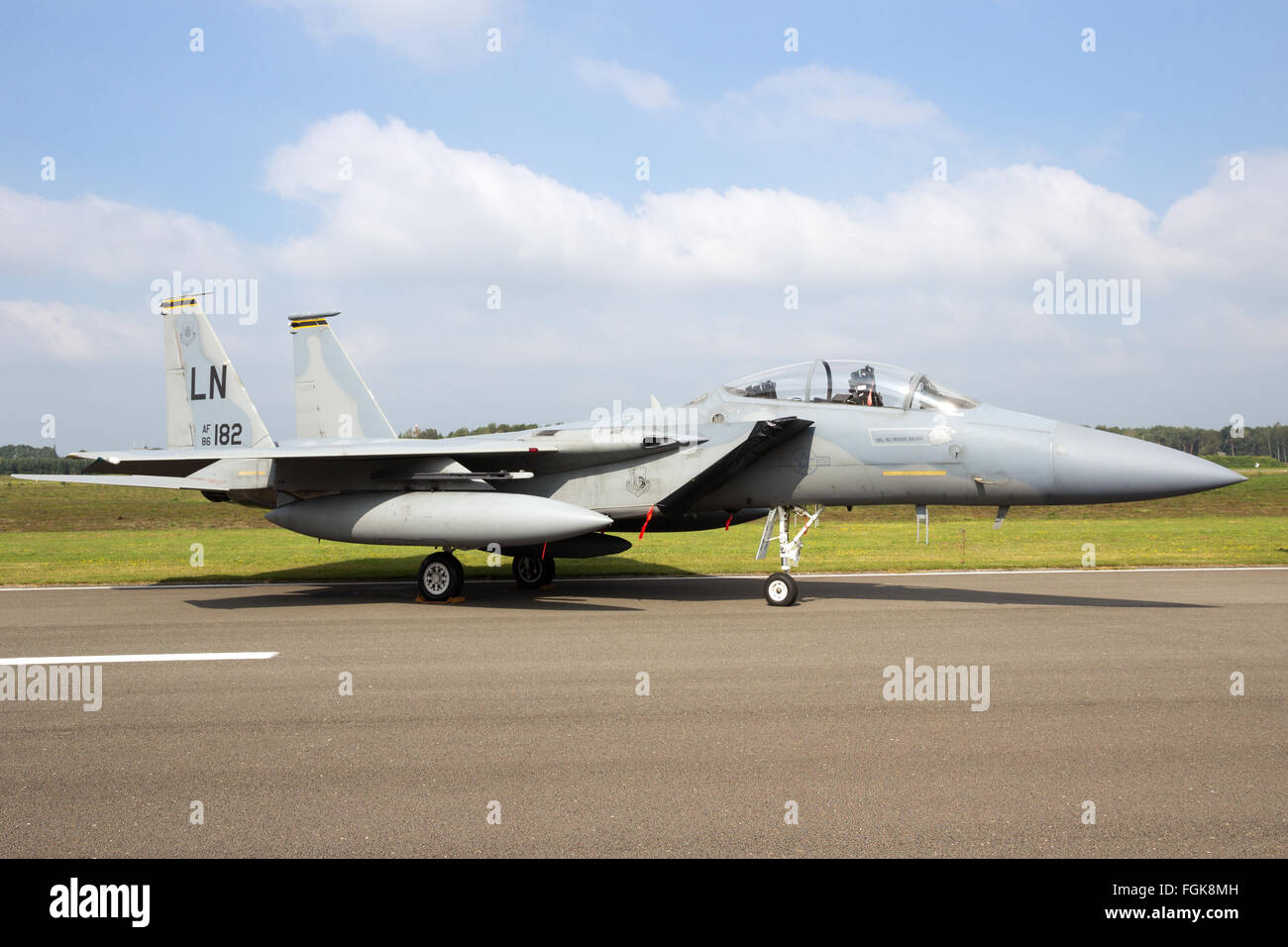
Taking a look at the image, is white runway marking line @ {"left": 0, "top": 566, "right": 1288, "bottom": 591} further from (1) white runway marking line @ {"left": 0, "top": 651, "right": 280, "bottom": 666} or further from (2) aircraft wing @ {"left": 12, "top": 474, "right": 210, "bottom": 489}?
(1) white runway marking line @ {"left": 0, "top": 651, "right": 280, "bottom": 666}

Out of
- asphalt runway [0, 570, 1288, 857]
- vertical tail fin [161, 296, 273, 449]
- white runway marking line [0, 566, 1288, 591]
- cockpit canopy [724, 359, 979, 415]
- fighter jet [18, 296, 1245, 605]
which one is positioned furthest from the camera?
vertical tail fin [161, 296, 273, 449]

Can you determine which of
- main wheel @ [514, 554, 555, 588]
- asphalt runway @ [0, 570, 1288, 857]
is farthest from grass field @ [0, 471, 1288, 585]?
asphalt runway @ [0, 570, 1288, 857]

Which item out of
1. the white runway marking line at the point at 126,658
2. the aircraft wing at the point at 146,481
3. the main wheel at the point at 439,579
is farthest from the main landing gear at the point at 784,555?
the aircraft wing at the point at 146,481

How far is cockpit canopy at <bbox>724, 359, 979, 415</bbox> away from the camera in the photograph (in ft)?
36.8

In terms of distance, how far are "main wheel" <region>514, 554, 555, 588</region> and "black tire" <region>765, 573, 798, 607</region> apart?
422cm

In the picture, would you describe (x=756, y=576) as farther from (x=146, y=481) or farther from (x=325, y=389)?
(x=146, y=481)

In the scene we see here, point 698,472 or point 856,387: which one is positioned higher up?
point 856,387

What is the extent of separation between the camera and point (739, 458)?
11617mm

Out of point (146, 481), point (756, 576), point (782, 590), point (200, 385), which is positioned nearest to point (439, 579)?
point (782, 590)

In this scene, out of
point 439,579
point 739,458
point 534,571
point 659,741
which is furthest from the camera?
point 534,571

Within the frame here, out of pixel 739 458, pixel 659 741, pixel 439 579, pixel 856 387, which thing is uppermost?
pixel 856 387

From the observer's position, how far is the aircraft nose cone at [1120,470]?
9.55m

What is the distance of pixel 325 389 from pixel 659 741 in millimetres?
13217
